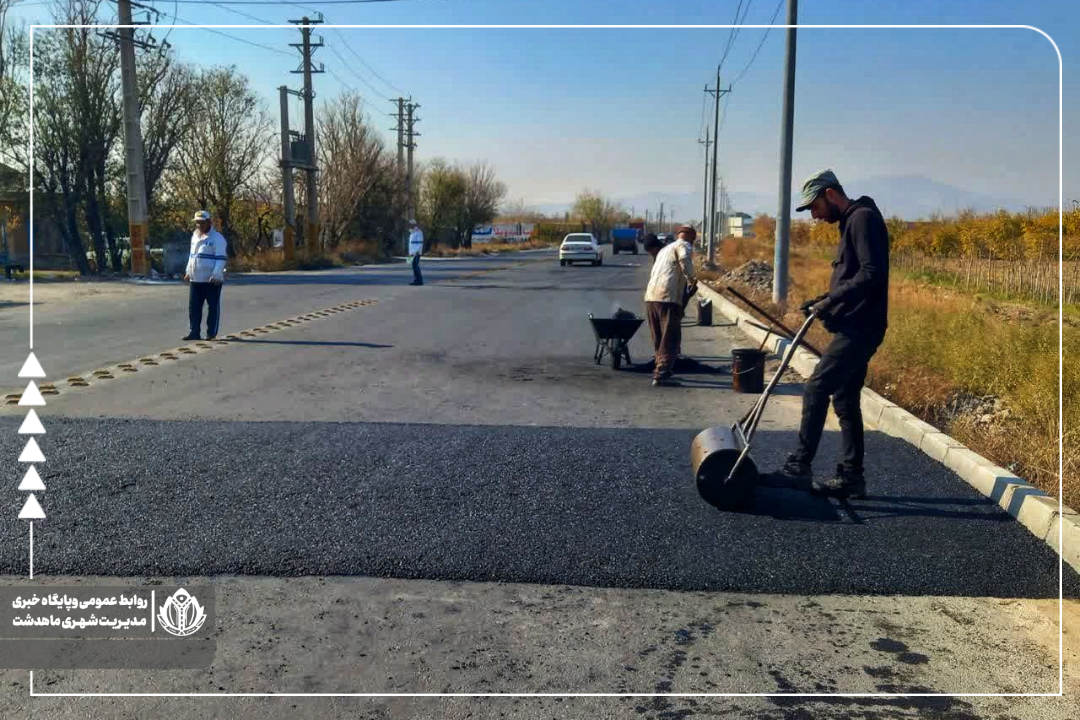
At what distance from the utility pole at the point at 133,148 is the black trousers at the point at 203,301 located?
1663 cm

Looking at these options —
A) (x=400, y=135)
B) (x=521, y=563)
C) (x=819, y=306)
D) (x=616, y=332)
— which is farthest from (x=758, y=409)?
(x=400, y=135)

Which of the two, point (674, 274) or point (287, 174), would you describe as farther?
point (287, 174)

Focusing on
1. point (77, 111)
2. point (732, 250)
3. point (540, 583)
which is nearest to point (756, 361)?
point (540, 583)

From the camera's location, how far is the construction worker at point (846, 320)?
Result: 543 cm

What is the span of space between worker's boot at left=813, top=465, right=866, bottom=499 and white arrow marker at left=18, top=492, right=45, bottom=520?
456 centimetres

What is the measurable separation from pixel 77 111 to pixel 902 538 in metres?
33.7

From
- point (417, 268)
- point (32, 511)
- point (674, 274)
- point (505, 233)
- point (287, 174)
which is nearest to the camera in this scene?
point (32, 511)

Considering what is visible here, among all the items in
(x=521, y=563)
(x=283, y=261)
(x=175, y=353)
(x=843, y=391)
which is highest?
(x=283, y=261)

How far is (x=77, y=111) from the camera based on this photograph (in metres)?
31.9

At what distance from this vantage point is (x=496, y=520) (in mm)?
5289

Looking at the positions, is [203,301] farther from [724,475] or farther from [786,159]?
[786,159]

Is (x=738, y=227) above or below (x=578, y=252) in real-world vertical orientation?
above

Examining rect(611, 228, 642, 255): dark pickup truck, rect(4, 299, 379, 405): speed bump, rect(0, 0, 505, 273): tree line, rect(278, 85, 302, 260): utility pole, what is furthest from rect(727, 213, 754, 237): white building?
rect(4, 299, 379, 405): speed bump

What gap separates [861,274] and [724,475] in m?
1.42
